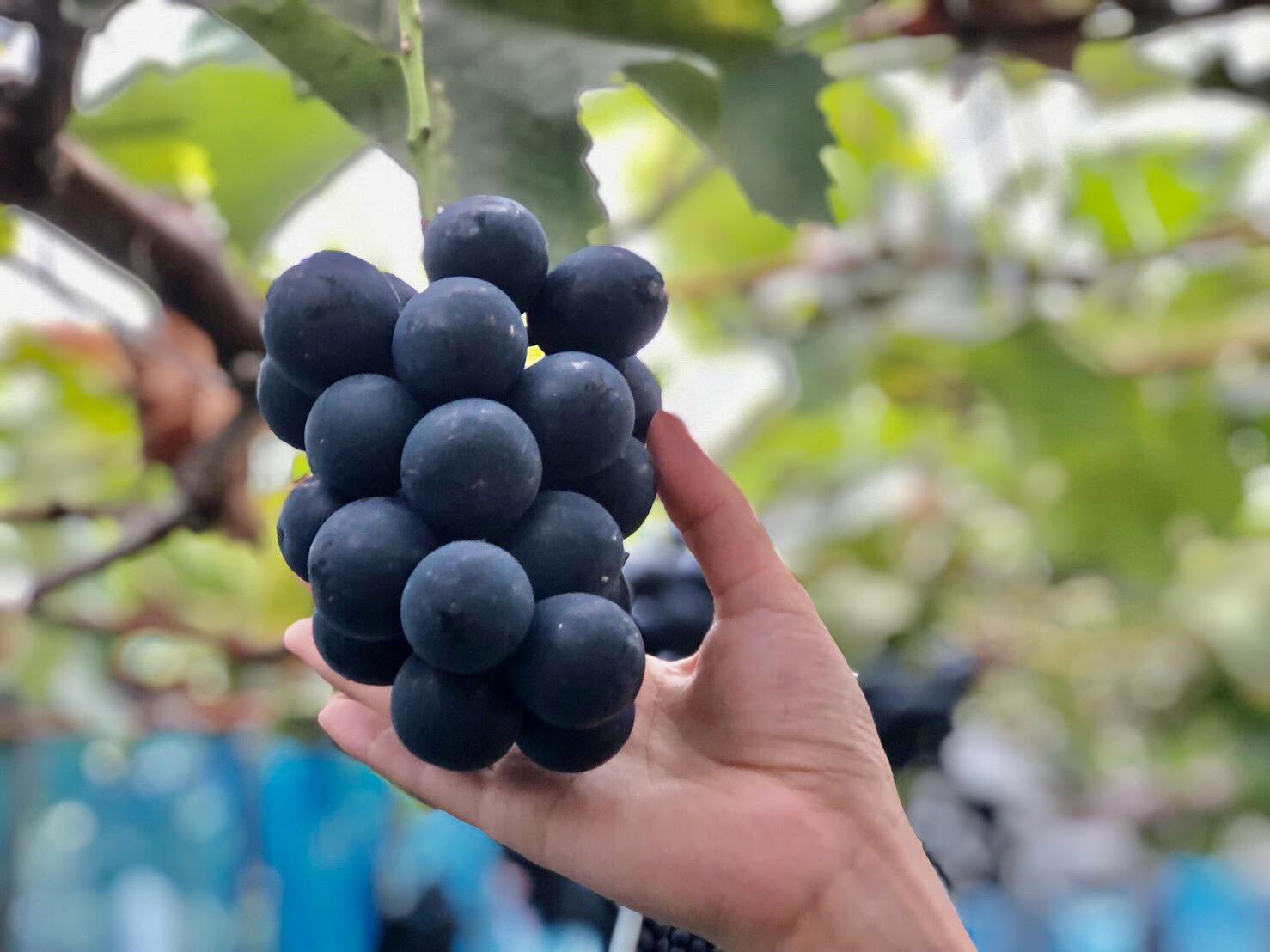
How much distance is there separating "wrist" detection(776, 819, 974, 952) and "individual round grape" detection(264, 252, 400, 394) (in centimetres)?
39

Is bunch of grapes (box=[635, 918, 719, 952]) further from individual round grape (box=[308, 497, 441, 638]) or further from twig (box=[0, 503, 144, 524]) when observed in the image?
twig (box=[0, 503, 144, 524])

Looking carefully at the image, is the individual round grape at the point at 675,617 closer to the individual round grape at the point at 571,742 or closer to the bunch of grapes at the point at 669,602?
the bunch of grapes at the point at 669,602

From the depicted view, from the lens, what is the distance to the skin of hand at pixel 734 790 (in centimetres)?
54

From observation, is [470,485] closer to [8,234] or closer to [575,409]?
[575,409]

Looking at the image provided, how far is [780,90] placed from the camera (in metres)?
0.69

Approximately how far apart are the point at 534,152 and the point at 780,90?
0.64 feet

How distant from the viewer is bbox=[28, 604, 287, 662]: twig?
4.97 ft

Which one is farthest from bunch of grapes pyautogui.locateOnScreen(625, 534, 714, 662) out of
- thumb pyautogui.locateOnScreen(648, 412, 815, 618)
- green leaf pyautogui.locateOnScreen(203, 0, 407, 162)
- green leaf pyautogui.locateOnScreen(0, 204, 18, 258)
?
green leaf pyautogui.locateOnScreen(0, 204, 18, 258)

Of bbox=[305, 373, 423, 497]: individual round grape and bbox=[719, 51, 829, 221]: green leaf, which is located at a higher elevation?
bbox=[719, 51, 829, 221]: green leaf

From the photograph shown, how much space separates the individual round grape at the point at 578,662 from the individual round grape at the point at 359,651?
0.23 feet

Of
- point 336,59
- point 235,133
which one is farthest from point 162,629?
point 336,59

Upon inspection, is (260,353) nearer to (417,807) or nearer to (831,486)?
(417,807)

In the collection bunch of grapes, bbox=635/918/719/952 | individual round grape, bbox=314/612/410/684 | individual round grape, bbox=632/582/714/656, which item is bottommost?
bunch of grapes, bbox=635/918/719/952

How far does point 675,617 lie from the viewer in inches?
29.5
